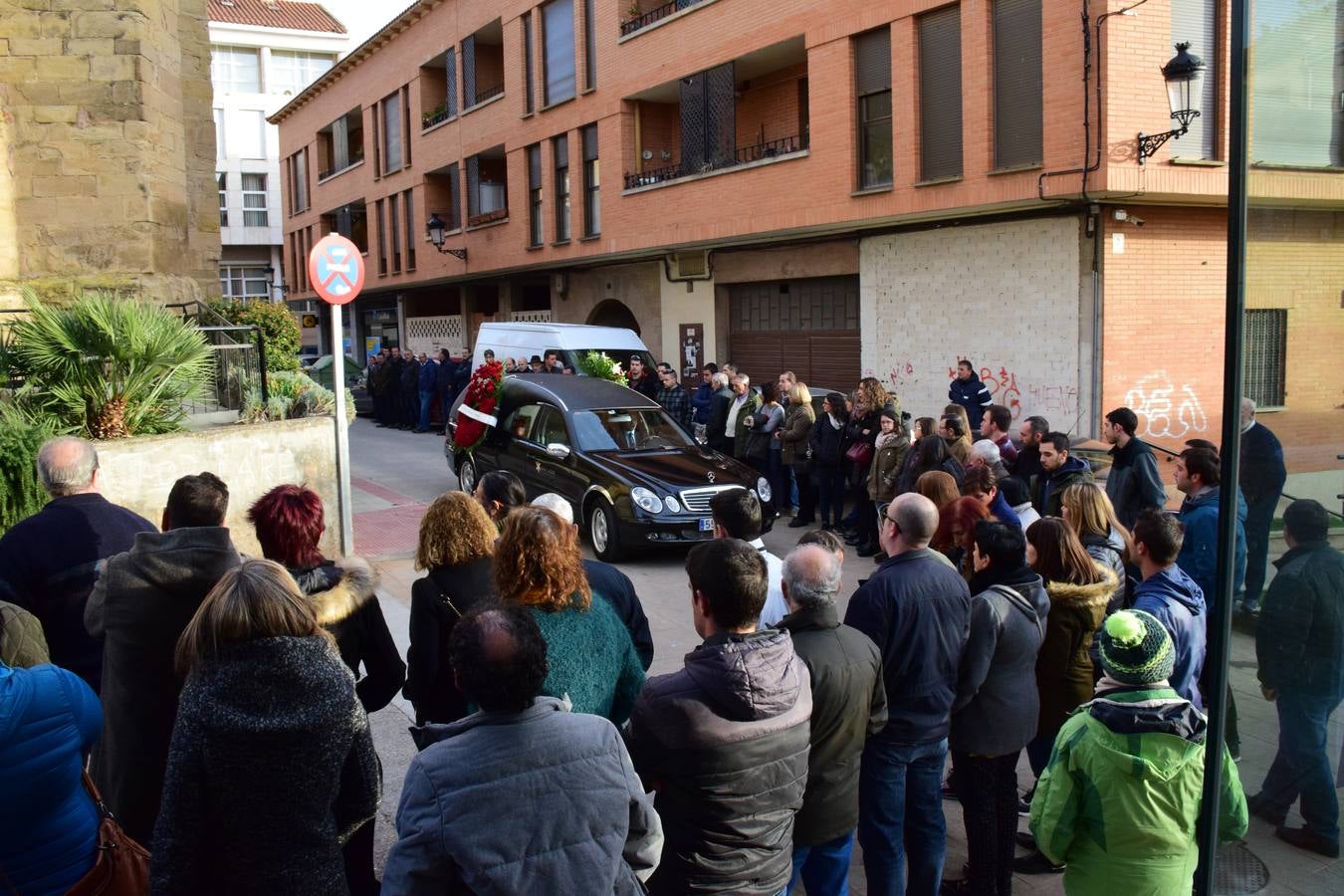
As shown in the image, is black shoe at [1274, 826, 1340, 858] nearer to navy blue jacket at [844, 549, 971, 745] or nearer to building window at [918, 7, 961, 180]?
navy blue jacket at [844, 549, 971, 745]

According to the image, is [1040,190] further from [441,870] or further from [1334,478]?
[441,870]

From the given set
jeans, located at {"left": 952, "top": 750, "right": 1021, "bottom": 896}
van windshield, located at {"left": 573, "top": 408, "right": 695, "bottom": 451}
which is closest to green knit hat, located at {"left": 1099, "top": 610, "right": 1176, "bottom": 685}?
jeans, located at {"left": 952, "top": 750, "right": 1021, "bottom": 896}

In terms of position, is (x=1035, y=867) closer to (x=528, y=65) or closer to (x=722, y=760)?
(x=722, y=760)

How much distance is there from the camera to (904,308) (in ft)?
52.8

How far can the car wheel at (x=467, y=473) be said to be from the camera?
1342 centimetres

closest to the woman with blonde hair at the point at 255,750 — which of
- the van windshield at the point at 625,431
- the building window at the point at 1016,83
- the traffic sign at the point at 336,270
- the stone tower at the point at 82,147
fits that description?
the traffic sign at the point at 336,270

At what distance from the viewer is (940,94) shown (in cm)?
1476

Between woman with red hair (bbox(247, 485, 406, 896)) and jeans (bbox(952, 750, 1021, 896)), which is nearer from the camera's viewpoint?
woman with red hair (bbox(247, 485, 406, 896))

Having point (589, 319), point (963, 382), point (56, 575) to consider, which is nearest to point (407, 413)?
point (589, 319)

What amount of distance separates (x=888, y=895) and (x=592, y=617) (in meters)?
1.67

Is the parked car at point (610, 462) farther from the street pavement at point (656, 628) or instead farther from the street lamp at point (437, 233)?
the street lamp at point (437, 233)

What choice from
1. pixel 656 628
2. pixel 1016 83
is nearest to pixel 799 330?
pixel 1016 83

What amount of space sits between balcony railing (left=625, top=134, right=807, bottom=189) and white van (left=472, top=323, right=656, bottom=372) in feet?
10.9

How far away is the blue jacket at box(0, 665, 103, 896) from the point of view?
8.79 feet
